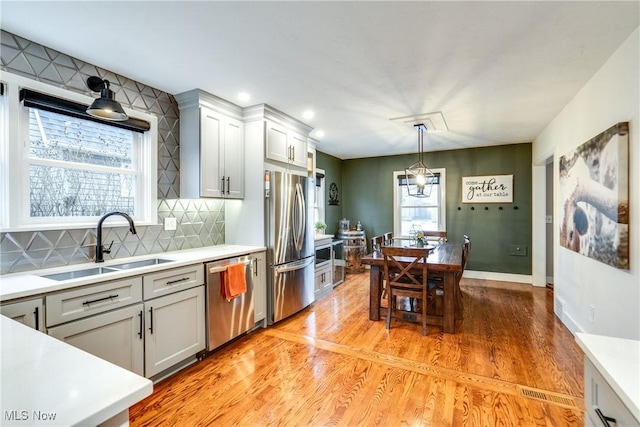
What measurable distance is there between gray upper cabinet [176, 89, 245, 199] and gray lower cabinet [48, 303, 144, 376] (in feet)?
4.13

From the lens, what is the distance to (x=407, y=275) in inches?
123

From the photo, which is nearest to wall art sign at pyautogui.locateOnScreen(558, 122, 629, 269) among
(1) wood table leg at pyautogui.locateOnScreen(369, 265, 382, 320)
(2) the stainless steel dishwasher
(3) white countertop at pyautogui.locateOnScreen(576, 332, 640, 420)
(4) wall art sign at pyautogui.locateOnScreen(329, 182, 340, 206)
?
(3) white countertop at pyautogui.locateOnScreen(576, 332, 640, 420)

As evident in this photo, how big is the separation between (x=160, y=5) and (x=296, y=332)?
2.91 m

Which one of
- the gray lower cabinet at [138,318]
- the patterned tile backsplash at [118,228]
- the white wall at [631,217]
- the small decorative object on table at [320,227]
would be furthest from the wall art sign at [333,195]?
the gray lower cabinet at [138,318]

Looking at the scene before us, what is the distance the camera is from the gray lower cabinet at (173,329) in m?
2.16

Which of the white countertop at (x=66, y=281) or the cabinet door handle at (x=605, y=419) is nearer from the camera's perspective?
the cabinet door handle at (x=605, y=419)

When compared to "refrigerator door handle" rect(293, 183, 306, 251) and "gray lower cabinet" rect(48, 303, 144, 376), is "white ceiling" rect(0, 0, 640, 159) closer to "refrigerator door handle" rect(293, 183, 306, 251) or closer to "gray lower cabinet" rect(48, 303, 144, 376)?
"refrigerator door handle" rect(293, 183, 306, 251)

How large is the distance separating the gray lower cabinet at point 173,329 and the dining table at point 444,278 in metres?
1.80

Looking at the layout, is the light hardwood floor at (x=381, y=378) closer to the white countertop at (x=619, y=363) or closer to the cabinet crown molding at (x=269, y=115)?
the white countertop at (x=619, y=363)

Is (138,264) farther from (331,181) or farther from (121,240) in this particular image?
(331,181)

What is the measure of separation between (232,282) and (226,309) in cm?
25

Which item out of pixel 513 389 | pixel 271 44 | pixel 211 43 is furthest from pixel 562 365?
pixel 211 43

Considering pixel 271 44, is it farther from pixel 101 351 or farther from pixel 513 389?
pixel 513 389

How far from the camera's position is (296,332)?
10.4 feet
